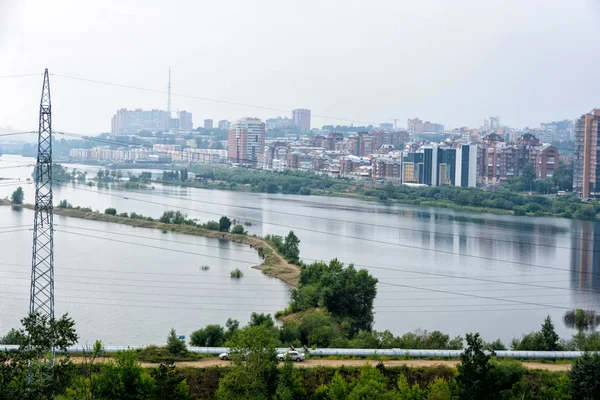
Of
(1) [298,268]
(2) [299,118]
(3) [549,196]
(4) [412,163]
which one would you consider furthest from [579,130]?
(2) [299,118]

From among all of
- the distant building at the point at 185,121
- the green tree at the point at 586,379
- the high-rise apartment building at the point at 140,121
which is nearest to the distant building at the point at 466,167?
the green tree at the point at 586,379

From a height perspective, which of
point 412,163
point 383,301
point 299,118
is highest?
point 299,118

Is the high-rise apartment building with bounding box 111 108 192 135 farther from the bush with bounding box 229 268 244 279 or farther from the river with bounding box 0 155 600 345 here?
the bush with bounding box 229 268 244 279

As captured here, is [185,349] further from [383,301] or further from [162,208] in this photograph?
[162,208]

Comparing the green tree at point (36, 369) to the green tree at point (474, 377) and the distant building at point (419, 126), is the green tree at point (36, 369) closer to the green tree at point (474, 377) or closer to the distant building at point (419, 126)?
the green tree at point (474, 377)

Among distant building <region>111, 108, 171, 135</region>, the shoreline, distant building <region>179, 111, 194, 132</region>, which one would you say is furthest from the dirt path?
distant building <region>179, 111, 194, 132</region>
